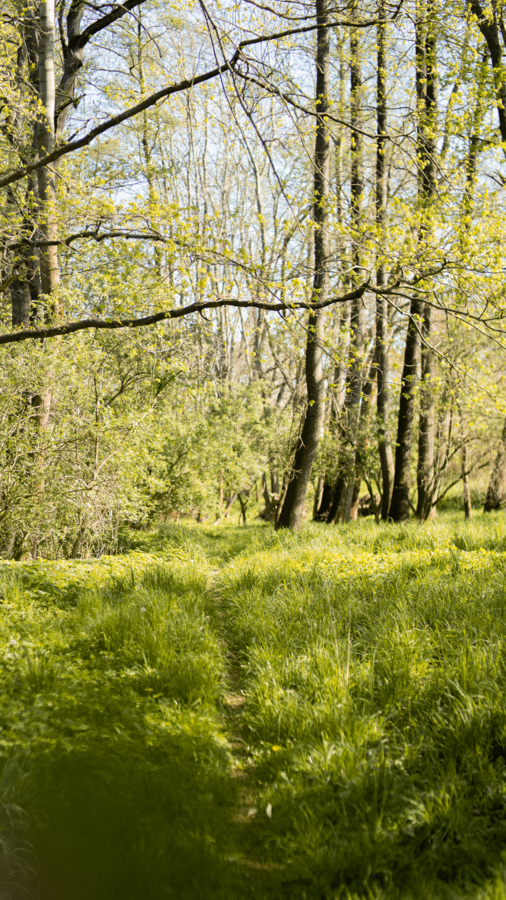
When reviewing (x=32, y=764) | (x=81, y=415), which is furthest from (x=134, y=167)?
(x=32, y=764)

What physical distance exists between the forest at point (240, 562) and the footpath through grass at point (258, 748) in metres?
0.02

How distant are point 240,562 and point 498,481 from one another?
10256 millimetres

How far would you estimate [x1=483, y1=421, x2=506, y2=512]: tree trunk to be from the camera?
13720 millimetres

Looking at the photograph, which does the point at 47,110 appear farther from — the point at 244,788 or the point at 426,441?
the point at 426,441

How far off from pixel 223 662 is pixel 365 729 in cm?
154

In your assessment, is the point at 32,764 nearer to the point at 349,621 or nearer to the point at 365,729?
the point at 365,729

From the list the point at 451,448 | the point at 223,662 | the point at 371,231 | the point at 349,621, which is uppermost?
the point at 371,231

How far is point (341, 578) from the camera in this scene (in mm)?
5898

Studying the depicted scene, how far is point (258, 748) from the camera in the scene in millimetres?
3066

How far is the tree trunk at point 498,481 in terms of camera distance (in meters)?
13.7

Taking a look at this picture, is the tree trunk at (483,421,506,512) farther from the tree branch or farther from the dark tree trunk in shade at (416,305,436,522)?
the tree branch

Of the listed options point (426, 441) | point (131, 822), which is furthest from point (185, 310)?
point (426, 441)

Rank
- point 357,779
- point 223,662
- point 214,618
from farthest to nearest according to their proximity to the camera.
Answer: point 214,618
point 223,662
point 357,779

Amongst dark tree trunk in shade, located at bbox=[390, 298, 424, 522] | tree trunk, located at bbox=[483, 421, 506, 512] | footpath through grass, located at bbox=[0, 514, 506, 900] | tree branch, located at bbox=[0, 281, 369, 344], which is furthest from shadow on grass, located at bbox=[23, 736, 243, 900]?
tree trunk, located at bbox=[483, 421, 506, 512]
